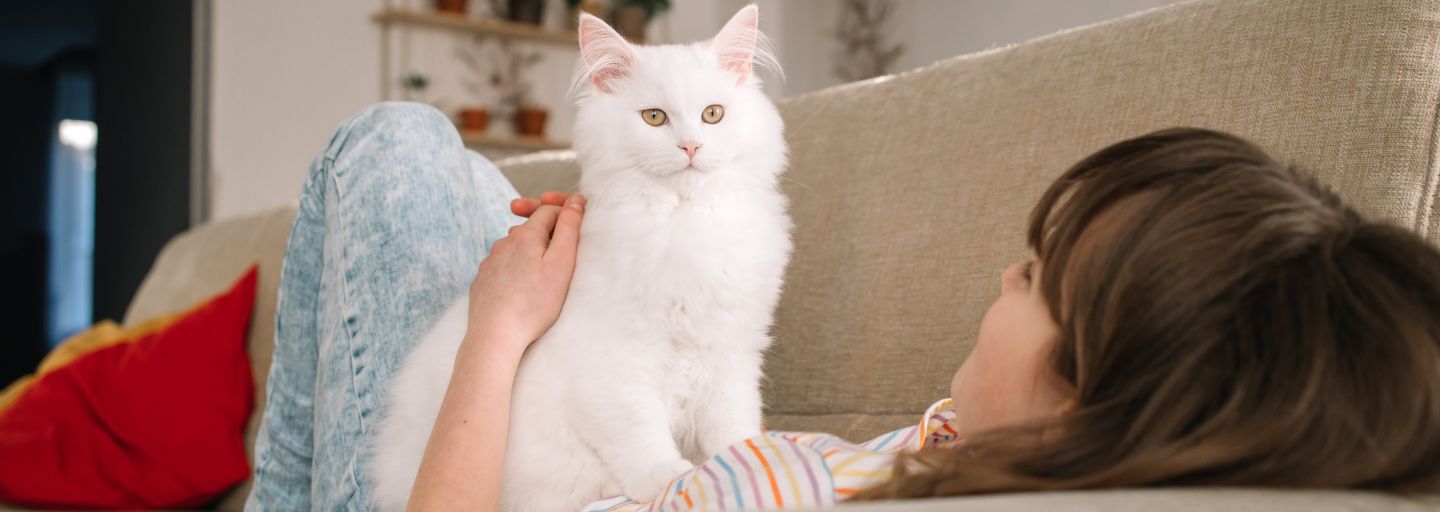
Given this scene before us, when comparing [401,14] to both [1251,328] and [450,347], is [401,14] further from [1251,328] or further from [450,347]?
[1251,328]

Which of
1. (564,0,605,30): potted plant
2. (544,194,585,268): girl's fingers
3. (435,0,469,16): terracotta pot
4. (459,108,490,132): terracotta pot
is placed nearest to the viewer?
(544,194,585,268): girl's fingers

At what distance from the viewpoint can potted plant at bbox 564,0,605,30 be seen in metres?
4.82

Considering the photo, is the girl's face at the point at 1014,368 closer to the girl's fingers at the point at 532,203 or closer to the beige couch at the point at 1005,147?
the beige couch at the point at 1005,147

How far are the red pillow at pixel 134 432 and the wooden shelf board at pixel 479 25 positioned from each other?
2387 millimetres

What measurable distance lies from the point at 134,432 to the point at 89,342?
617 millimetres

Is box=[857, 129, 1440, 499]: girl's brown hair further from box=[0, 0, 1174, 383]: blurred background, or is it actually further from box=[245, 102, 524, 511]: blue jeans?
box=[0, 0, 1174, 383]: blurred background

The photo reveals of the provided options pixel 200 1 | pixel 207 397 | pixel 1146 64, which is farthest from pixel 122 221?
pixel 1146 64

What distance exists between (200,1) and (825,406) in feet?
12.1

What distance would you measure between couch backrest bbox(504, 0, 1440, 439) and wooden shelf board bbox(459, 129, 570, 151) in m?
3.12

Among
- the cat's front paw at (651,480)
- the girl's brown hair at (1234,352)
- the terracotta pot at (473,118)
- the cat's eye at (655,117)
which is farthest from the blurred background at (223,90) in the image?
the girl's brown hair at (1234,352)

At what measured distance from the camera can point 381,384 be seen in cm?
123

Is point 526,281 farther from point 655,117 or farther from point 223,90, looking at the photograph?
point 223,90

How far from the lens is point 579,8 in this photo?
482cm

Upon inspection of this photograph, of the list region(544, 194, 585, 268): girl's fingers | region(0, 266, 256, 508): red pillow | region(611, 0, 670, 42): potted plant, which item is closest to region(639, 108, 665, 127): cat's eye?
region(544, 194, 585, 268): girl's fingers
